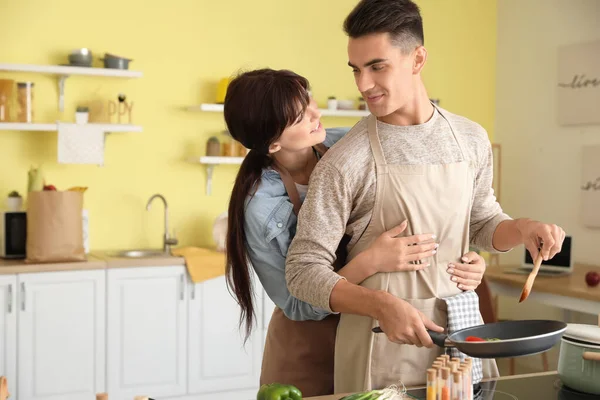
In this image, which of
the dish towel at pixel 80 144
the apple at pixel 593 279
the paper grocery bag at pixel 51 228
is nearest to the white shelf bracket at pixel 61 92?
the dish towel at pixel 80 144

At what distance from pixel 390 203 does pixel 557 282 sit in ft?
7.88

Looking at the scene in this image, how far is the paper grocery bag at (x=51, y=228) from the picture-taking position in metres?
4.09

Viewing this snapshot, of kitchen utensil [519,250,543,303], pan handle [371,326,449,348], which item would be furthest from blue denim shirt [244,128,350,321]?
kitchen utensil [519,250,543,303]

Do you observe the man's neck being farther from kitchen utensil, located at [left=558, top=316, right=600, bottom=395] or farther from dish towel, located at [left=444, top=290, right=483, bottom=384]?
kitchen utensil, located at [left=558, top=316, right=600, bottom=395]

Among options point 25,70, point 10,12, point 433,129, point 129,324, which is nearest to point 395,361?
point 433,129

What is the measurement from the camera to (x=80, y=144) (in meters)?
4.43

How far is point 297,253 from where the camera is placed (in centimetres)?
198

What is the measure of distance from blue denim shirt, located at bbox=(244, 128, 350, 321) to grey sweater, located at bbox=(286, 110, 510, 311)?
0.42ft

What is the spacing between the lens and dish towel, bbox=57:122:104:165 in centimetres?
439

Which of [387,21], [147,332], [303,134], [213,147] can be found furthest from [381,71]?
[213,147]

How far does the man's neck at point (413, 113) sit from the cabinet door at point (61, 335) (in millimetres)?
2506

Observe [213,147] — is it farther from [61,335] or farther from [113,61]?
[61,335]

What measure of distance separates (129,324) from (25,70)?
4.84 ft

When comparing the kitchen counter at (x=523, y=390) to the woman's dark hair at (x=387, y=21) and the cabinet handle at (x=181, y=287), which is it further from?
the cabinet handle at (x=181, y=287)
